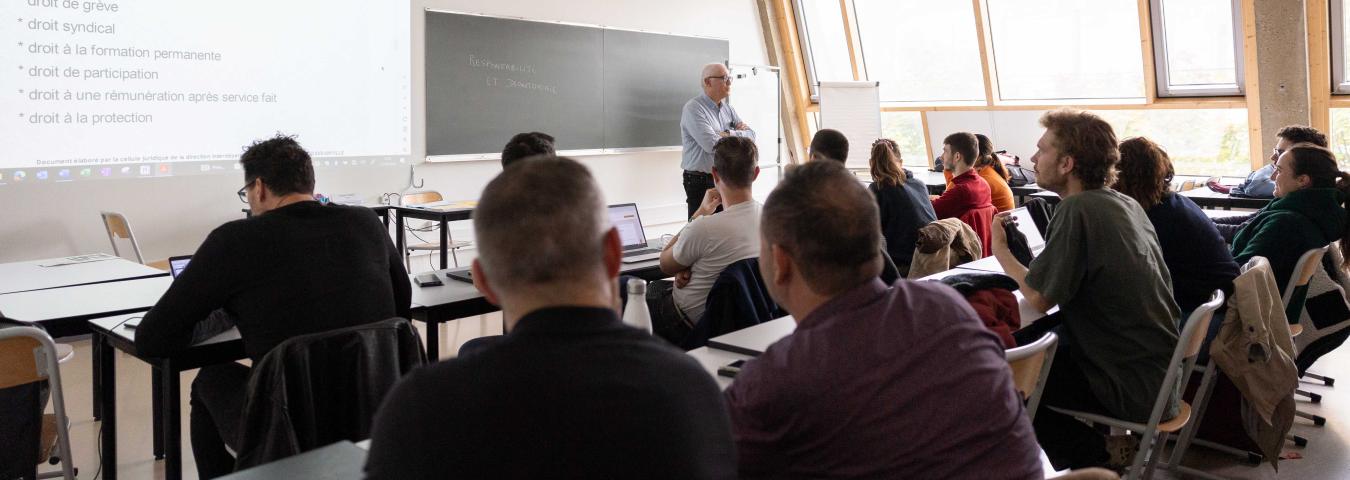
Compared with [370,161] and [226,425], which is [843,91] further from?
[226,425]

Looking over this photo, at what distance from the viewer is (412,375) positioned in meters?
0.95

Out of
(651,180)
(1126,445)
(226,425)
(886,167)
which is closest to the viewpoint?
(226,425)

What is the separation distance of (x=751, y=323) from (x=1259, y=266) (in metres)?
1.59

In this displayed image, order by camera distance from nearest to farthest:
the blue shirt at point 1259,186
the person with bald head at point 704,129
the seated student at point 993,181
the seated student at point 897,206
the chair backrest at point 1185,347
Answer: the chair backrest at point 1185,347
the seated student at point 897,206
the seated student at point 993,181
the blue shirt at point 1259,186
the person with bald head at point 704,129

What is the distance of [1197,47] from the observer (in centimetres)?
769

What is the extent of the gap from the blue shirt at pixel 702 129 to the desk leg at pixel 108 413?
15.5 ft

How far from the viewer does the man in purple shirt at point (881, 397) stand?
1267mm

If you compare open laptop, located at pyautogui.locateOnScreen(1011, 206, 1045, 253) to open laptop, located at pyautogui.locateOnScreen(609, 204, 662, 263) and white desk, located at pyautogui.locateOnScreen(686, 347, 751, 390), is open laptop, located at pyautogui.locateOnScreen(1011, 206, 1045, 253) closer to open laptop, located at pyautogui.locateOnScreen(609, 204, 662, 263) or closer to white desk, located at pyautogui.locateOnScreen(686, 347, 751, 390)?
open laptop, located at pyautogui.locateOnScreen(609, 204, 662, 263)

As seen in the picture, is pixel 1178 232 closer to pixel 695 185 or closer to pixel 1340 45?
pixel 695 185

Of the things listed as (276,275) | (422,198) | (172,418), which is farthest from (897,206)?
(422,198)

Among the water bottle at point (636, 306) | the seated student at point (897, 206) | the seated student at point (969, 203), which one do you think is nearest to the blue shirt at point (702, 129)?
the seated student at point (969, 203)

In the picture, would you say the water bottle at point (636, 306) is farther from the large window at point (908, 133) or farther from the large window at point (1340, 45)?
the large window at point (908, 133)

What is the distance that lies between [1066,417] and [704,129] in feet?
15.0

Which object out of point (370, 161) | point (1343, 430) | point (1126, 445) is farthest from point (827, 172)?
point (370, 161)
